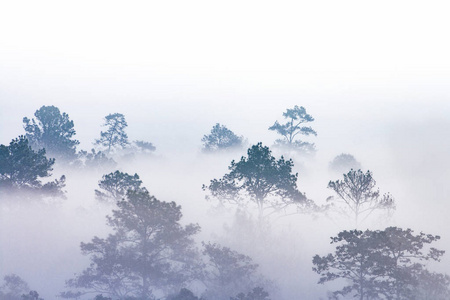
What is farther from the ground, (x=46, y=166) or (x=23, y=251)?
(x=46, y=166)

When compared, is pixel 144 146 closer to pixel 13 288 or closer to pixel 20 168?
pixel 20 168

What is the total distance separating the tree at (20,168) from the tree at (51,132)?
944 inches

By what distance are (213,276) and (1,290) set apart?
19.3m

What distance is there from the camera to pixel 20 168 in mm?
53344

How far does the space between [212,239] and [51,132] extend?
35.5 metres

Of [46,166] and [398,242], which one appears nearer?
[398,242]

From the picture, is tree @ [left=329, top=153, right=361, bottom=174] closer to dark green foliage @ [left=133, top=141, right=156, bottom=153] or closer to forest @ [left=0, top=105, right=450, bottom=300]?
forest @ [left=0, top=105, right=450, bottom=300]

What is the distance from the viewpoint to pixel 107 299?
41.0 meters

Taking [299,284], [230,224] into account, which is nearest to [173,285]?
[299,284]

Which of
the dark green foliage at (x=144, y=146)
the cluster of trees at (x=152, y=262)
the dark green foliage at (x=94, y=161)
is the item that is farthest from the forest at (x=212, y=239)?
the dark green foliage at (x=144, y=146)

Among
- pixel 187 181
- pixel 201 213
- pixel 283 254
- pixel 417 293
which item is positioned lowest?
pixel 417 293

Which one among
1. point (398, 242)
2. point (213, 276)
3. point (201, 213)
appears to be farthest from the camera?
point (201, 213)

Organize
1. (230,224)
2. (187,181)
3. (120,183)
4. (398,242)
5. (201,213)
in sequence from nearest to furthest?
(398,242), (120,183), (230,224), (201,213), (187,181)

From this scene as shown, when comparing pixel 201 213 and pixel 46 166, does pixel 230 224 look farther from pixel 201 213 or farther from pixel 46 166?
pixel 46 166
